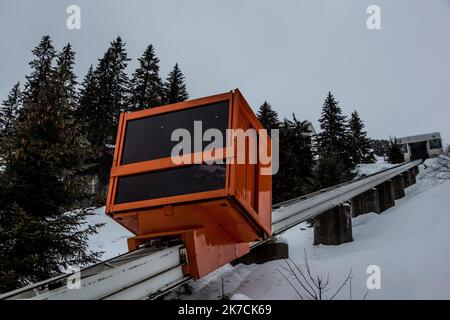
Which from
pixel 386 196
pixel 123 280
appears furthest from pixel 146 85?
pixel 123 280

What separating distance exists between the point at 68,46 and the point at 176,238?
3844 cm

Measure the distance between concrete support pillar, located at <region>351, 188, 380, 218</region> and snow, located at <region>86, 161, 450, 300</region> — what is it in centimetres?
248

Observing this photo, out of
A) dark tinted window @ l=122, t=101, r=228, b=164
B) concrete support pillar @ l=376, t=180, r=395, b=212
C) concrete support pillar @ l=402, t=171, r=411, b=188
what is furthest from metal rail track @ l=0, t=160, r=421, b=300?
concrete support pillar @ l=402, t=171, r=411, b=188

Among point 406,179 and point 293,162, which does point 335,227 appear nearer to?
point 406,179

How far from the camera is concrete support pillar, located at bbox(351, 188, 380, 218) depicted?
12789mm

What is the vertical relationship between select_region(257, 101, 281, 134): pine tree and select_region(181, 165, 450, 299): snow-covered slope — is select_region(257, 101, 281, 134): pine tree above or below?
above

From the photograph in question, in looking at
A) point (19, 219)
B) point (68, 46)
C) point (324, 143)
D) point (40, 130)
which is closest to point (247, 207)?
point (19, 219)

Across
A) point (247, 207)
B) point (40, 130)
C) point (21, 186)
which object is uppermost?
point (40, 130)

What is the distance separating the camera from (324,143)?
124 ft

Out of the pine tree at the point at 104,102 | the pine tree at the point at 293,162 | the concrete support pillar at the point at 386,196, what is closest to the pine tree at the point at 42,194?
the concrete support pillar at the point at 386,196

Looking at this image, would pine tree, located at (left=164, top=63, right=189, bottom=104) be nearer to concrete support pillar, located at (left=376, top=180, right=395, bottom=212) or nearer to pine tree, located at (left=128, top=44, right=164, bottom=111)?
pine tree, located at (left=128, top=44, right=164, bottom=111)

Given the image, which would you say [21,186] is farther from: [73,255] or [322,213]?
[322,213]
